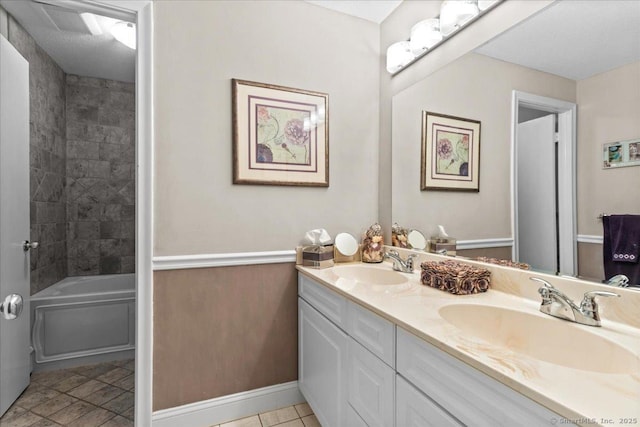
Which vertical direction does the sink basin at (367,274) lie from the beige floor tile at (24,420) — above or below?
above

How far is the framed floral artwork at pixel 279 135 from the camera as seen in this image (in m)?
1.66

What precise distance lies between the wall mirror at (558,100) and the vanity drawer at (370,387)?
74cm

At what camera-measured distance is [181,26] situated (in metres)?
1.56

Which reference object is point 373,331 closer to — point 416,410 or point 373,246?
point 416,410

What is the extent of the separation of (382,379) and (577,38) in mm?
1350

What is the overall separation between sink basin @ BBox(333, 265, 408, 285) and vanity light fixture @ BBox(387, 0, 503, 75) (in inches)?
49.1

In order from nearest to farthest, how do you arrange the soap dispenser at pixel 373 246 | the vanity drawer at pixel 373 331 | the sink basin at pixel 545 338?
the sink basin at pixel 545 338
the vanity drawer at pixel 373 331
the soap dispenser at pixel 373 246

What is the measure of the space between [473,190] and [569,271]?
0.52 m

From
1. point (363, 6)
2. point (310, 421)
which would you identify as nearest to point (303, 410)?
point (310, 421)

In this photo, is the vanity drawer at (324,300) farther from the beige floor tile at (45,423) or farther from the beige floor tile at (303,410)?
the beige floor tile at (45,423)

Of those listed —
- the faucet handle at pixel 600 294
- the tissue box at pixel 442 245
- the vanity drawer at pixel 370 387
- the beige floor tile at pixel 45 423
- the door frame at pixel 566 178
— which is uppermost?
the door frame at pixel 566 178

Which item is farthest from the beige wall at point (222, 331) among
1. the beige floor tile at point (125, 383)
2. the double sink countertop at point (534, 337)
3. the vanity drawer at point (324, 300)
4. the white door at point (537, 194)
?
the white door at point (537, 194)

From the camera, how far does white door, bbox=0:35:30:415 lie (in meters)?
1.50

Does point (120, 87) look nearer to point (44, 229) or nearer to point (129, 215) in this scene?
point (129, 215)
